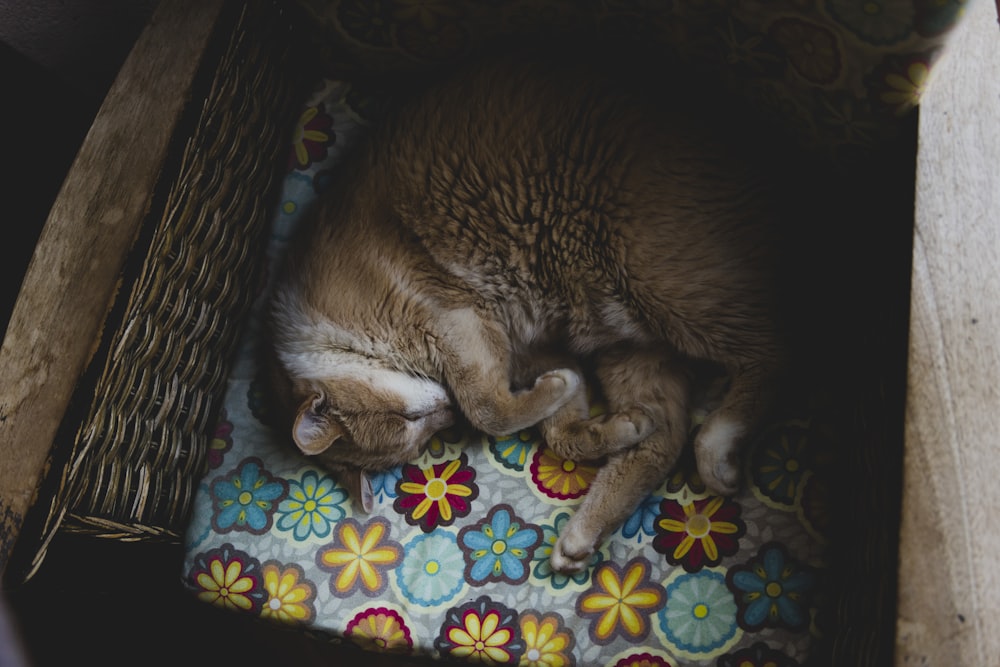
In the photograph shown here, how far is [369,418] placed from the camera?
1398 mm

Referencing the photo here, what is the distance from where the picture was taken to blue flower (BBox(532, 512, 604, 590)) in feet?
4.06

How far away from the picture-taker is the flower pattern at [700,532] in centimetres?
119

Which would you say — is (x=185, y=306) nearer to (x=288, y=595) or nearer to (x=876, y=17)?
(x=288, y=595)

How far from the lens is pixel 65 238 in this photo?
1.15 metres

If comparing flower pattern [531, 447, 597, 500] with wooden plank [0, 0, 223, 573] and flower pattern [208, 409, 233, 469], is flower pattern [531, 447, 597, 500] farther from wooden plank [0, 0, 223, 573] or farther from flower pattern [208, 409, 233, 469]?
wooden plank [0, 0, 223, 573]

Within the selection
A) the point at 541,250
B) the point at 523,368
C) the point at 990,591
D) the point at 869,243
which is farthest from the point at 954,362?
the point at 523,368

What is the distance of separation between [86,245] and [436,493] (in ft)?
2.24

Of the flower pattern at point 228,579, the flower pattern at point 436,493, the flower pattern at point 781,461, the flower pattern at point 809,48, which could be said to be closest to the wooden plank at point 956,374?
the flower pattern at point 809,48

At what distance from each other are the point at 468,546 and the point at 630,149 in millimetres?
701

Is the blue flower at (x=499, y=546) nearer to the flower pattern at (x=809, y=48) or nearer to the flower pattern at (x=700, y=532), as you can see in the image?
the flower pattern at (x=700, y=532)

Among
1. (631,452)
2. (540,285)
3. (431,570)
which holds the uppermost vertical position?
(540,285)

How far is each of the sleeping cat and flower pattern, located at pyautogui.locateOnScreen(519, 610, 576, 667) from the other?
9 cm

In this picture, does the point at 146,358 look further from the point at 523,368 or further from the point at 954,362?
the point at 954,362

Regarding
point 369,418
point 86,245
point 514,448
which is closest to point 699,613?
point 514,448
